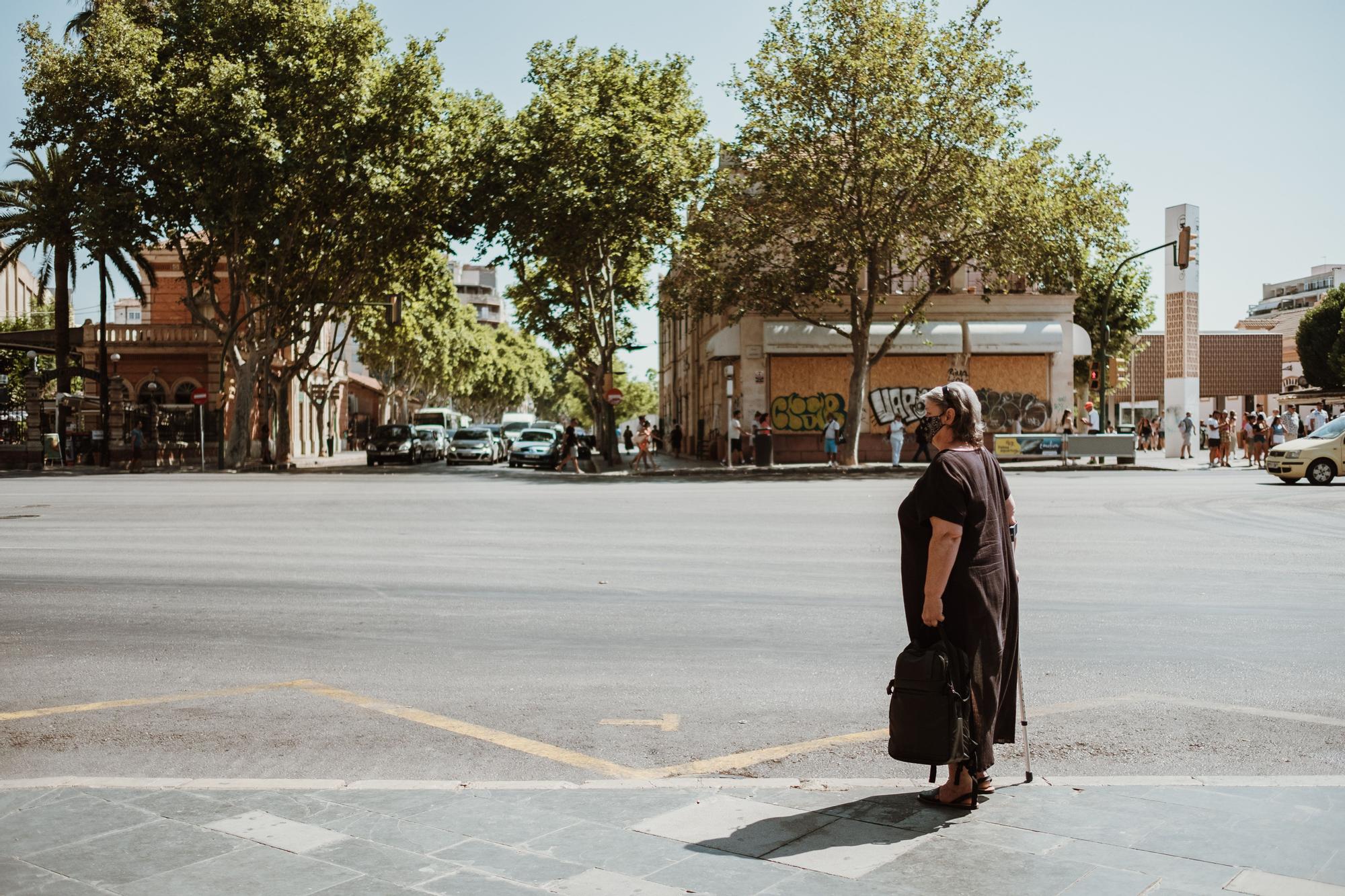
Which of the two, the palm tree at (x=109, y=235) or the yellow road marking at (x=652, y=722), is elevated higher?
the palm tree at (x=109, y=235)

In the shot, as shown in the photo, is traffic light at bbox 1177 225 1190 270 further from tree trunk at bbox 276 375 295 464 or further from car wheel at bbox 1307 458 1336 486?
tree trunk at bbox 276 375 295 464

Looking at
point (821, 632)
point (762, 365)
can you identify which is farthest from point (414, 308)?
point (821, 632)

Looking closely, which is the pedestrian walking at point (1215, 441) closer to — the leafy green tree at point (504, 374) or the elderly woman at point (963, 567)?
the elderly woman at point (963, 567)

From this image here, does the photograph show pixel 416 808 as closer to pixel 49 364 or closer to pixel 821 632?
pixel 821 632

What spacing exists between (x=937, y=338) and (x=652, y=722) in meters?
37.6

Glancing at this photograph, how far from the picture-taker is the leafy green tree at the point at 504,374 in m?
89.3

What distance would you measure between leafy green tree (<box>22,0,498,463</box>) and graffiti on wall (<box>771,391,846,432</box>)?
12.1 m

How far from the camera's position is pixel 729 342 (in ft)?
140

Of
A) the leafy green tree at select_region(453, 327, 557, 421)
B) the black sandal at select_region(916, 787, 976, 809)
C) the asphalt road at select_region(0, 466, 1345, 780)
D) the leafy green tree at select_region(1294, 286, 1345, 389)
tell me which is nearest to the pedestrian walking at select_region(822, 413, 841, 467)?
the asphalt road at select_region(0, 466, 1345, 780)

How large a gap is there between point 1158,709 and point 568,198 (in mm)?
30825

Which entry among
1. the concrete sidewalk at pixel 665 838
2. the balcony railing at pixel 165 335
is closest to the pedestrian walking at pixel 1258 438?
the concrete sidewalk at pixel 665 838

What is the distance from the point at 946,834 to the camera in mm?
4230

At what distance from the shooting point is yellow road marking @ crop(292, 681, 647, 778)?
5.31 metres

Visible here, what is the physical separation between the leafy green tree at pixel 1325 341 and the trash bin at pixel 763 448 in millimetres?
43655
